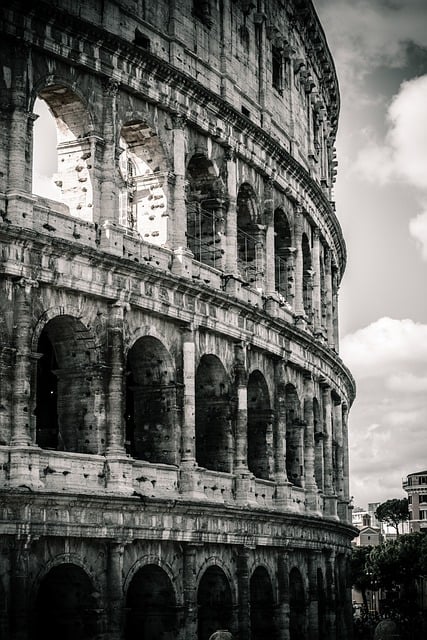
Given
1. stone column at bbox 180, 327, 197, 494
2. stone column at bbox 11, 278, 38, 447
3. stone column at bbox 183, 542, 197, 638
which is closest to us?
stone column at bbox 11, 278, 38, 447

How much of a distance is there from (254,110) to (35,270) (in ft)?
38.9

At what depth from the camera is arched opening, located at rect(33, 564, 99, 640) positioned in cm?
2428

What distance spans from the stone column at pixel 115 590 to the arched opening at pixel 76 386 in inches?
81.9

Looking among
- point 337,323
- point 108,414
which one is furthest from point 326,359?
point 108,414

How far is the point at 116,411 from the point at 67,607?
4.08 m

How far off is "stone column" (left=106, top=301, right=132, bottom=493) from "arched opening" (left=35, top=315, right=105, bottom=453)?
0.68 feet

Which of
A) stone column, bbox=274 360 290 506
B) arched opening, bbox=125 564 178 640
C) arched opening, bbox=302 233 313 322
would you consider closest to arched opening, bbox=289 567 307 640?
stone column, bbox=274 360 290 506

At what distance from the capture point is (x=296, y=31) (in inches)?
1515

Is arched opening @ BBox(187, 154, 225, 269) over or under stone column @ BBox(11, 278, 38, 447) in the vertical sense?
over

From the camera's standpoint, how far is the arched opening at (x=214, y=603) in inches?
1138

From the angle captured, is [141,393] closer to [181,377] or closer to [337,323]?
[181,377]

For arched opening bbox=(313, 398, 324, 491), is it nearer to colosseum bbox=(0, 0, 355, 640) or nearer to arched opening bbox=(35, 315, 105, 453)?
colosseum bbox=(0, 0, 355, 640)

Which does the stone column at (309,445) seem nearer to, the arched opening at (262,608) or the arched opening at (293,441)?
the arched opening at (293,441)

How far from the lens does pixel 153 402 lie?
91.3ft
